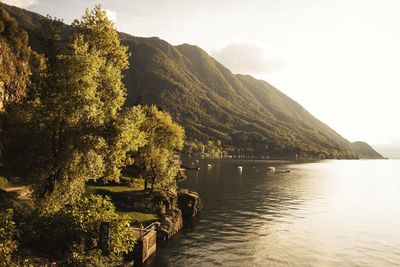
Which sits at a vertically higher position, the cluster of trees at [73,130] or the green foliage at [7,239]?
the cluster of trees at [73,130]

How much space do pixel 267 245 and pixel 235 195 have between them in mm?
48827

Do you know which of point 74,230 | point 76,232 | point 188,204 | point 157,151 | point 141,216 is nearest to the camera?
point 74,230

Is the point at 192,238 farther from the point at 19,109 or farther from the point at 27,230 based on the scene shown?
the point at 19,109

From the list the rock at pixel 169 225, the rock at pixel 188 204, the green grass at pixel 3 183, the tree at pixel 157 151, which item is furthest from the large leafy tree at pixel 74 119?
the rock at pixel 188 204

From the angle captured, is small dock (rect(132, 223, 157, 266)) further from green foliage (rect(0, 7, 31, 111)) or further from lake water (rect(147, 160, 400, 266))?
green foliage (rect(0, 7, 31, 111))

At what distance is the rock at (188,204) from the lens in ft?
220

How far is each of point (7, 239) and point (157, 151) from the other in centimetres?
3838

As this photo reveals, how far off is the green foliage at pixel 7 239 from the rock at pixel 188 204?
4165 centimetres

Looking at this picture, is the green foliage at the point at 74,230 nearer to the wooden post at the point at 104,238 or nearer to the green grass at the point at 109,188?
the wooden post at the point at 104,238

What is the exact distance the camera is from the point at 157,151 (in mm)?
62750

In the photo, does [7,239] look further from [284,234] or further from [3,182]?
[284,234]

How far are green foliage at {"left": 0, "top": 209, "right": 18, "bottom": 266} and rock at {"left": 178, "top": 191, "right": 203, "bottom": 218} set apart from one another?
41.6m

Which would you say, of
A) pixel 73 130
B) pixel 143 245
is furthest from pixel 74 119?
pixel 143 245

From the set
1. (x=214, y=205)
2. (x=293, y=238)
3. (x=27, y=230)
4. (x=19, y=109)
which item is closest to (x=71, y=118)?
(x=19, y=109)
